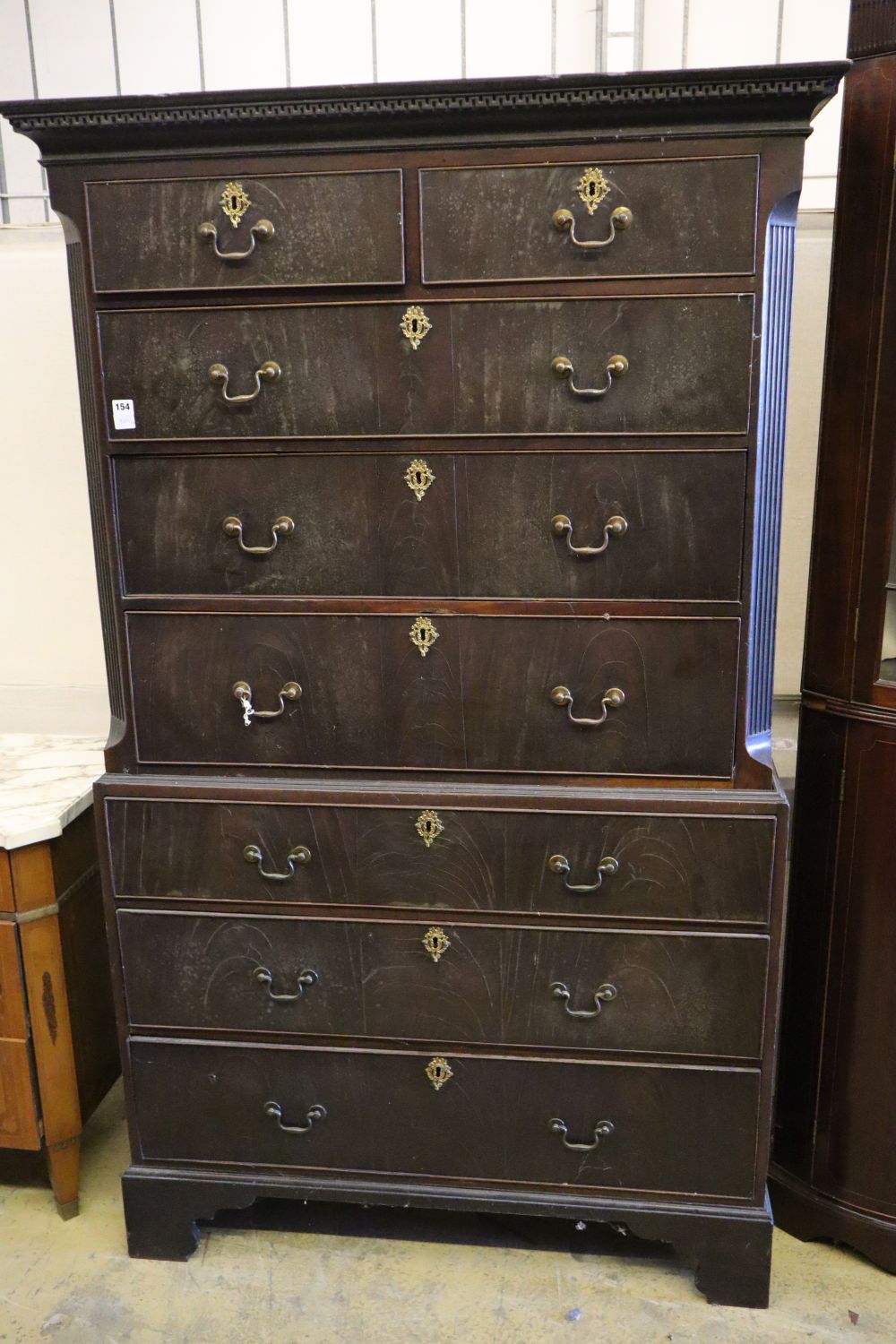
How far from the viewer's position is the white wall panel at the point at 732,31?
234 centimetres

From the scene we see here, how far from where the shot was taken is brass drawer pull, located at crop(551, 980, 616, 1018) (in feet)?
6.34

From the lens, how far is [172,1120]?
211 centimetres

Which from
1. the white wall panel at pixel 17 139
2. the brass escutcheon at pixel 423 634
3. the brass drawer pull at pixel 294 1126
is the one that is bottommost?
the brass drawer pull at pixel 294 1126

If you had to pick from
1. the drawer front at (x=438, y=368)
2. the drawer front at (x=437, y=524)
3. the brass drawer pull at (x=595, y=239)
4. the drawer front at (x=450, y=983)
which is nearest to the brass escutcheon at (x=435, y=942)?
the drawer front at (x=450, y=983)

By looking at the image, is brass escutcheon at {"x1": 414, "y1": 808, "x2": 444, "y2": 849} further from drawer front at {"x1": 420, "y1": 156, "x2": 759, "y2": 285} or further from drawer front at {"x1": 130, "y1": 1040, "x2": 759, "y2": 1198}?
drawer front at {"x1": 420, "y1": 156, "x2": 759, "y2": 285}

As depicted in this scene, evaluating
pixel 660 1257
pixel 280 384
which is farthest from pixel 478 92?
pixel 660 1257

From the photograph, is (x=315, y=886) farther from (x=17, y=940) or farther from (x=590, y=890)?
(x=17, y=940)

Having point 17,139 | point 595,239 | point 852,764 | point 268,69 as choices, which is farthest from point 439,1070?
point 17,139

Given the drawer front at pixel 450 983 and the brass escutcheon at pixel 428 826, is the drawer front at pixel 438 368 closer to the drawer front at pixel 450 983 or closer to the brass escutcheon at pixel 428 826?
the brass escutcheon at pixel 428 826

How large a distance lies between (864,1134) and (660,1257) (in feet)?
1.58

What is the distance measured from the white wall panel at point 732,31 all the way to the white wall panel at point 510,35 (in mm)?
324

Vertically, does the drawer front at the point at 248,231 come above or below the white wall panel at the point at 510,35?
below

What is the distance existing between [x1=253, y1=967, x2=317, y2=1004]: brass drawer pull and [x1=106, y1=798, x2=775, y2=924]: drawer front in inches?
5.6

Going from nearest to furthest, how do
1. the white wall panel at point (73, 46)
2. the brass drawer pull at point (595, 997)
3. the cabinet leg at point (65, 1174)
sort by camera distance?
the brass drawer pull at point (595, 997), the cabinet leg at point (65, 1174), the white wall panel at point (73, 46)
